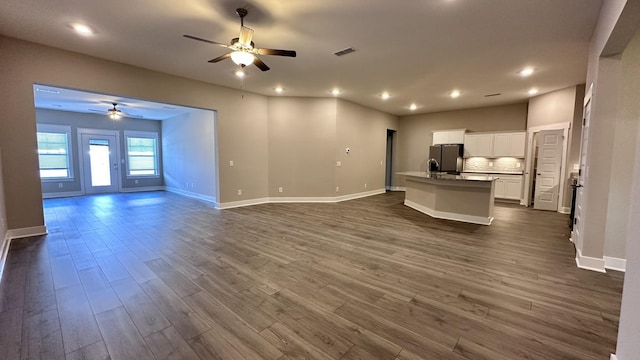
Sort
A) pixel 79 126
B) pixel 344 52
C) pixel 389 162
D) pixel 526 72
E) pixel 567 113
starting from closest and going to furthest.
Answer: pixel 344 52, pixel 526 72, pixel 567 113, pixel 79 126, pixel 389 162

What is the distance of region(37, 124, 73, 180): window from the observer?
26.4 ft

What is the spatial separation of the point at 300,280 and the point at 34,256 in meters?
3.47

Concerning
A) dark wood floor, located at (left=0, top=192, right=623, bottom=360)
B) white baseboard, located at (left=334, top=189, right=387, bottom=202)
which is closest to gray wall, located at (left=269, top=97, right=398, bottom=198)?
white baseboard, located at (left=334, top=189, right=387, bottom=202)

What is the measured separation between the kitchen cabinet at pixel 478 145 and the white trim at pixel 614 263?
17.5 ft

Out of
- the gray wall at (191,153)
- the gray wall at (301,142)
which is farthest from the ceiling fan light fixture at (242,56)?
the gray wall at (301,142)

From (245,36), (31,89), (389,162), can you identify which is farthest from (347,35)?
(389,162)

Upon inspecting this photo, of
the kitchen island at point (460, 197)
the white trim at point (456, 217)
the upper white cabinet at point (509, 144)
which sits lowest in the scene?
the white trim at point (456, 217)

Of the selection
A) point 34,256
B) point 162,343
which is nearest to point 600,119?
point 162,343

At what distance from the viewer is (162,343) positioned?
176cm

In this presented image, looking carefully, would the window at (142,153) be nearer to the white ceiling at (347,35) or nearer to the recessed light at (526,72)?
the white ceiling at (347,35)

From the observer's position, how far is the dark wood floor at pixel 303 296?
5.76ft

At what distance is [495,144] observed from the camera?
771 cm

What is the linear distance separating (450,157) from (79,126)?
485 inches

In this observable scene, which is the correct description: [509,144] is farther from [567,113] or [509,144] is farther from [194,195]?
[194,195]
